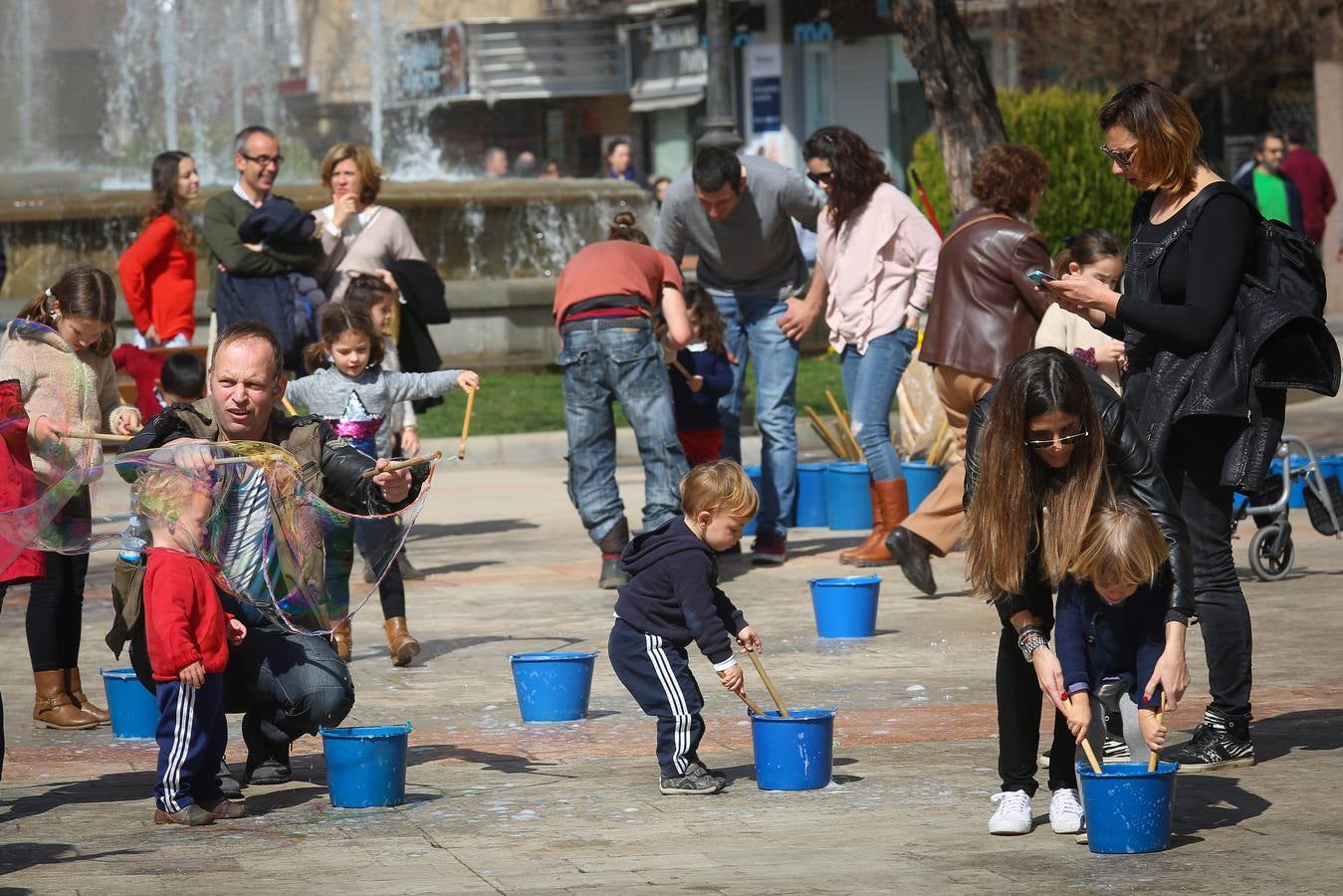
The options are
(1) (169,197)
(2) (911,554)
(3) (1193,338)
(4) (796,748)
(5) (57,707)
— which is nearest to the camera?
(4) (796,748)

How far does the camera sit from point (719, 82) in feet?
67.3

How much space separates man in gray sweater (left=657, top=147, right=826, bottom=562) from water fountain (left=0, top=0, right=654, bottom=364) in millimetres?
9269

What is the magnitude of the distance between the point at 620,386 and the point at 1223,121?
76.4ft

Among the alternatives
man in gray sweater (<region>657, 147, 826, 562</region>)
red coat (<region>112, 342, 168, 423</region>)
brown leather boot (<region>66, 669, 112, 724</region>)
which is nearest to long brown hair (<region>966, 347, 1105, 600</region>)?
brown leather boot (<region>66, 669, 112, 724</region>)

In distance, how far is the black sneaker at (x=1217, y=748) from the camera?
5.86 metres

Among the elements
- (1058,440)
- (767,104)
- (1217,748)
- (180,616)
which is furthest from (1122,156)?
(767,104)

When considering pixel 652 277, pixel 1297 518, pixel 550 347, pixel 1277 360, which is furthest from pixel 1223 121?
pixel 1277 360

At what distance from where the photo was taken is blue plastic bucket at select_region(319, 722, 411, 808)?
560cm

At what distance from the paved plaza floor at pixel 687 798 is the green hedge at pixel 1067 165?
14.6 m

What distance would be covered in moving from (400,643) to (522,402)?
9.89 metres

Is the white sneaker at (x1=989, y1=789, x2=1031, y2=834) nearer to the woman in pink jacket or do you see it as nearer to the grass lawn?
the woman in pink jacket

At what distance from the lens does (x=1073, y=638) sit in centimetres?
521

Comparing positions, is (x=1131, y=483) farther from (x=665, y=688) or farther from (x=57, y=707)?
(x=57, y=707)

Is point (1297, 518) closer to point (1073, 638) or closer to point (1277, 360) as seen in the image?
point (1277, 360)
